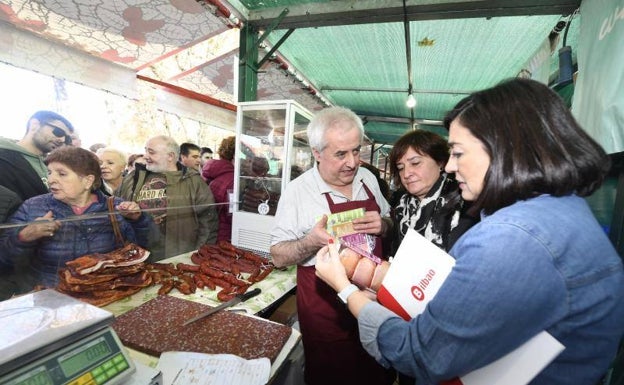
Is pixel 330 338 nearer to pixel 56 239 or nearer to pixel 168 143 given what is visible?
pixel 56 239

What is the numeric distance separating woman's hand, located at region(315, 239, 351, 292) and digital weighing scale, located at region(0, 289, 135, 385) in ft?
2.57

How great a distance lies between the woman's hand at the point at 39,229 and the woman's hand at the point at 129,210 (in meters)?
0.44

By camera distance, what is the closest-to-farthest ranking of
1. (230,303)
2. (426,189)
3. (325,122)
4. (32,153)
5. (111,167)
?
(230,303) < (325,122) < (426,189) < (32,153) < (111,167)

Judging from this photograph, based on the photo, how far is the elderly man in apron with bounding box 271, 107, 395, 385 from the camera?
1833 millimetres

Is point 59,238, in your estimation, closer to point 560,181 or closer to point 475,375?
point 475,375

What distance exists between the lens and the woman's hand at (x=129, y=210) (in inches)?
89.9

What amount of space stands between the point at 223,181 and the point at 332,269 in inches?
105

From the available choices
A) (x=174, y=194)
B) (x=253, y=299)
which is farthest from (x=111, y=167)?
(x=253, y=299)

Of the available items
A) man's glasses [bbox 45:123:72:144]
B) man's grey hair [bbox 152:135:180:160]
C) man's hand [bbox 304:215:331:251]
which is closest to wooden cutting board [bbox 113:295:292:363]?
man's hand [bbox 304:215:331:251]

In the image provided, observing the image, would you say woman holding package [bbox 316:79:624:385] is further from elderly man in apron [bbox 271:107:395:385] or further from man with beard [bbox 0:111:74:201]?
man with beard [bbox 0:111:74:201]

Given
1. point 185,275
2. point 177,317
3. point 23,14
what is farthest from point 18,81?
point 177,317

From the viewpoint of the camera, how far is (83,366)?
2.67 feet

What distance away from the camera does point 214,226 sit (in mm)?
3314

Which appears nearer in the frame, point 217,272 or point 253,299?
point 253,299
